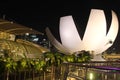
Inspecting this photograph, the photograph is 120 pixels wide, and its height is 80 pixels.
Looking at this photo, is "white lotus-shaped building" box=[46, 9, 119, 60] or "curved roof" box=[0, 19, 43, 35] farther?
"curved roof" box=[0, 19, 43, 35]

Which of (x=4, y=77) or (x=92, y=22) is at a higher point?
(x=92, y=22)

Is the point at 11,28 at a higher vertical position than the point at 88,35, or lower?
higher

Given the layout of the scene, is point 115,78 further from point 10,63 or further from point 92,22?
point 92,22

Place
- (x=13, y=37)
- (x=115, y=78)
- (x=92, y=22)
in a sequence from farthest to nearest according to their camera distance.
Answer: (x=13, y=37)
(x=92, y=22)
(x=115, y=78)

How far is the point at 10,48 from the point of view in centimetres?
Answer: 3130

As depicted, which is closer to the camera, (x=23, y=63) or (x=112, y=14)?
(x=23, y=63)

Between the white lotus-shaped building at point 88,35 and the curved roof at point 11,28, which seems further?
the curved roof at point 11,28

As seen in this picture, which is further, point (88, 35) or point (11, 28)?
point (11, 28)

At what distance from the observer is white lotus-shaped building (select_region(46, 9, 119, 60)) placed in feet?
102

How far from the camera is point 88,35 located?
103ft

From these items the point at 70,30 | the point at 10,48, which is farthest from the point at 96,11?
the point at 10,48

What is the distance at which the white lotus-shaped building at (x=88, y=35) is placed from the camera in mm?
31219


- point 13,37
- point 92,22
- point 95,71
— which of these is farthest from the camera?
point 13,37

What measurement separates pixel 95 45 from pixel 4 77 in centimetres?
1624
